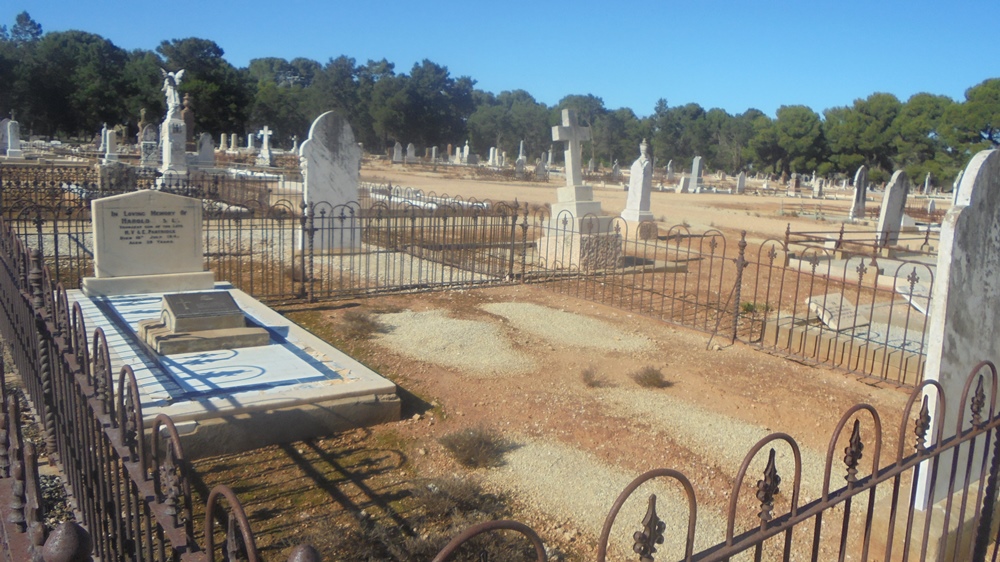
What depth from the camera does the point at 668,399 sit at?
660 cm

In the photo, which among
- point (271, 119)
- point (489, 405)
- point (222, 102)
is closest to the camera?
point (489, 405)

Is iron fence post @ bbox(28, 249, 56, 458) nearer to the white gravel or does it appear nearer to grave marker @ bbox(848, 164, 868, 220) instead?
the white gravel

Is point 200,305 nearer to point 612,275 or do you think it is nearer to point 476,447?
point 476,447

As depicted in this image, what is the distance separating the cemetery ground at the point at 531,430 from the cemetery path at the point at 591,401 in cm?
2

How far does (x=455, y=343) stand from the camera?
8.05 m

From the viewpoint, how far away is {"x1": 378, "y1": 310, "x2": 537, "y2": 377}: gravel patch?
290 inches

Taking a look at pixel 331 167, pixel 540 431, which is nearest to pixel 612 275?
pixel 331 167

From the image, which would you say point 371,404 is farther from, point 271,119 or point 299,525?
point 271,119

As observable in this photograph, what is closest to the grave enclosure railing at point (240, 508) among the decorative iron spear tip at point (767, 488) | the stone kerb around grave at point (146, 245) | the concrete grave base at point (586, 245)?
the decorative iron spear tip at point (767, 488)

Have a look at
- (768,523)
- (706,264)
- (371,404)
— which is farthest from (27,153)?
(768,523)

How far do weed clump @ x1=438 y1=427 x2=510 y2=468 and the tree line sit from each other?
2106 inches

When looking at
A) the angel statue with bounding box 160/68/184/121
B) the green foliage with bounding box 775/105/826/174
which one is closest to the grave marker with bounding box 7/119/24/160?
the angel statue with bounding box 160/68/184/121

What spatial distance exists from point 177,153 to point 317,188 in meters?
13.7

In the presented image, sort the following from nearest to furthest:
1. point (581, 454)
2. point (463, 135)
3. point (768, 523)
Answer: point (768, 523), point (581, 454), point (463, 135)
